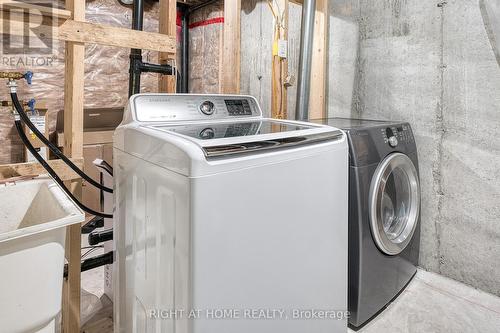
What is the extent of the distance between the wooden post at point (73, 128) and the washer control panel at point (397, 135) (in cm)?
161

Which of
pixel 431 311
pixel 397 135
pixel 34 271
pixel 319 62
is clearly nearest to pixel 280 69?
pixel 319 62

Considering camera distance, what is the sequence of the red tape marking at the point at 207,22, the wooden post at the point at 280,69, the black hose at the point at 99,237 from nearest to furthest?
the black hose at the point at 99,237 < the wooden post at the point at 280,69 < the red tape marking at the point at 207,22

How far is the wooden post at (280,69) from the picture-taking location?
237 cm

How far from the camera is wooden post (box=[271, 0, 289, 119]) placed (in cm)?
237

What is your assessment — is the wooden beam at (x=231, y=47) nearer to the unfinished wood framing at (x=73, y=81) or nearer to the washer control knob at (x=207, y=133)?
the unfinished wood framing at (x=73, y=81)

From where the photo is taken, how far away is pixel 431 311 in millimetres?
1871

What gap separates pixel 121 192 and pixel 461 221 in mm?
2094

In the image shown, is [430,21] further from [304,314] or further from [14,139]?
[14,139]

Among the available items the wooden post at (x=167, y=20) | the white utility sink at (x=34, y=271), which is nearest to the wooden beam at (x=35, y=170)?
the white utility sink at (x=34, y=271)

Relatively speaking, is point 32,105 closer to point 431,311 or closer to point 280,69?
point 280,69

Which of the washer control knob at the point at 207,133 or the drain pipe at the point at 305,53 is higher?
the drain pipe at the point at 305,53

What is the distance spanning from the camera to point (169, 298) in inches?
39.4

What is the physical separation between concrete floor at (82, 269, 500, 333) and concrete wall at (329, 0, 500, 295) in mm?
136

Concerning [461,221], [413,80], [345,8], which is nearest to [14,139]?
[345,8]
